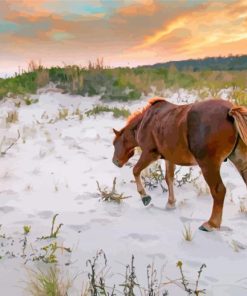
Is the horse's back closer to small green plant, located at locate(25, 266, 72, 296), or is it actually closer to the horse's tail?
the horse's tail

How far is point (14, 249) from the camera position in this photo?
400cm

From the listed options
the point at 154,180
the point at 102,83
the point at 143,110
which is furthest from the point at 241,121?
the point at 102,83

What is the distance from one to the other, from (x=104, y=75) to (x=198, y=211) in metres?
9.13

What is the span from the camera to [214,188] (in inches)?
173

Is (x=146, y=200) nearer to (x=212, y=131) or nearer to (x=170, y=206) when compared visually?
(x=170, y=206)

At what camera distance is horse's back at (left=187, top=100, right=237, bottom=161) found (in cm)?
420

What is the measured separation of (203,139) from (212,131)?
0.37ft

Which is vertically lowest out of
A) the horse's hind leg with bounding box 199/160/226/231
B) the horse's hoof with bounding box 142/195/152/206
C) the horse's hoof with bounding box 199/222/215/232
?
the horse's hoof with bounding box 199/222/215/232

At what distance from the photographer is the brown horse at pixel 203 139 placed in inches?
165

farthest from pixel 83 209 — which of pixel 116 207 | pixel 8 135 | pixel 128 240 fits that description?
pixel 8 135

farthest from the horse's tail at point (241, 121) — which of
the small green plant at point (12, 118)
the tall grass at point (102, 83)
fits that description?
the tall grass at point (102, 83)

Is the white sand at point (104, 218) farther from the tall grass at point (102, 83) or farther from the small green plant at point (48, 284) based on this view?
the tall grass at point (102, 83)

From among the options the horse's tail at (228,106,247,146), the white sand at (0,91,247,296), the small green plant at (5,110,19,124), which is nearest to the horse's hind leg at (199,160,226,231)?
the white sand at (0,91,247,296)

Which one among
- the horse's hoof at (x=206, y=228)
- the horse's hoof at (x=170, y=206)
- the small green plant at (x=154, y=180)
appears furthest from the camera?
the small green plant at (x=154, y=180)
